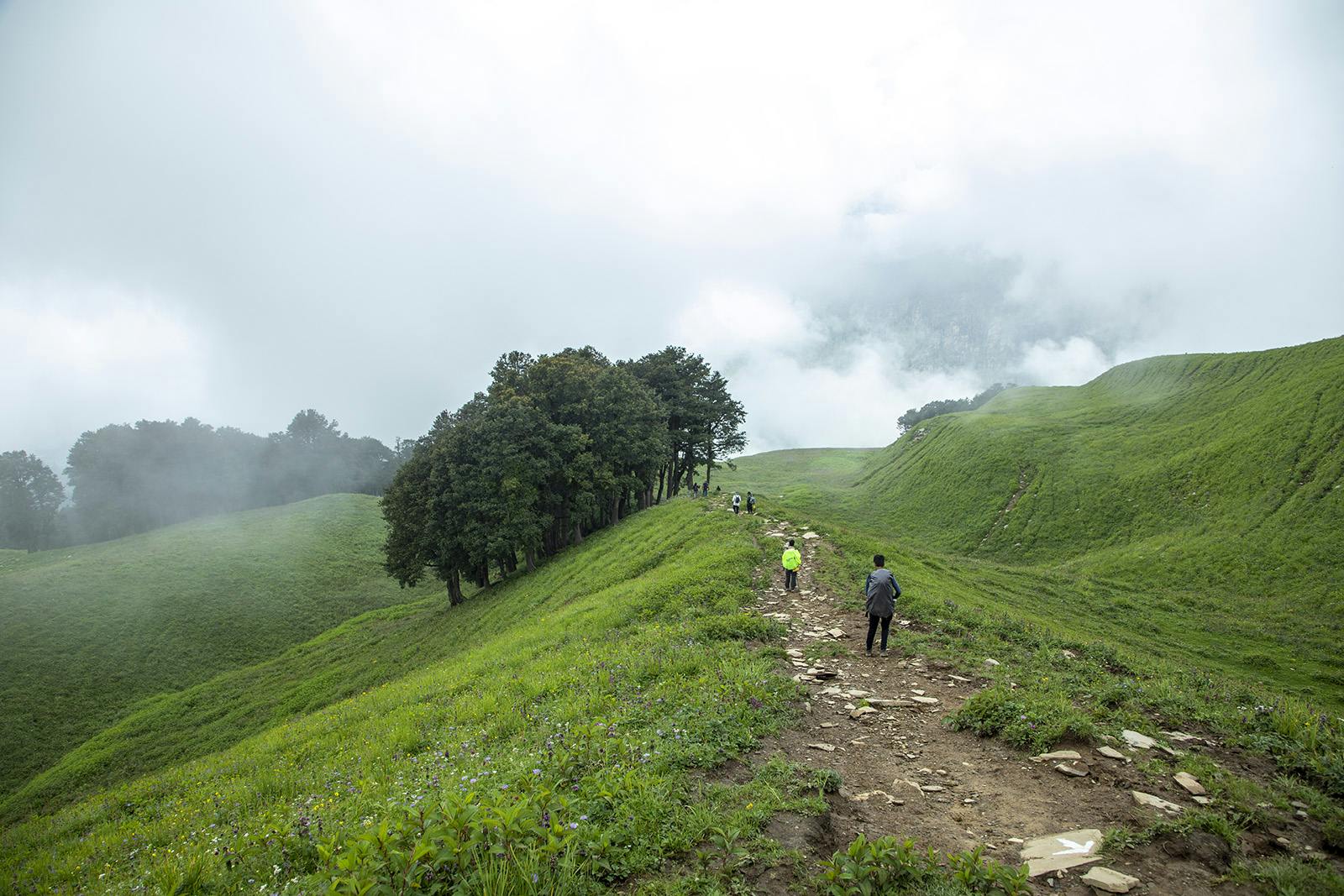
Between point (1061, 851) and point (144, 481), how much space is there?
124 meters

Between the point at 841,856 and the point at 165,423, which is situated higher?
the point at 165,423

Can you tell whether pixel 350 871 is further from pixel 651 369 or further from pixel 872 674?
pixel 651 369

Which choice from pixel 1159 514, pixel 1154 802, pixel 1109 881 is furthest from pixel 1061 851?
pixel 1159 514

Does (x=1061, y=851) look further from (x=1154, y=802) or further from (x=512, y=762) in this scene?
(x=512, y=762)

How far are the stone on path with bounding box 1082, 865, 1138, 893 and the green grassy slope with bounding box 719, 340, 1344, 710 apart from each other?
14.8m

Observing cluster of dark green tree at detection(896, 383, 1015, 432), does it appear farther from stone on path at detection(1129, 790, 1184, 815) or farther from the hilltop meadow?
stone on path at detection(1129, 790, 1184, 815)

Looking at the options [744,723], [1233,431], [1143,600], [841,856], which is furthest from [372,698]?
[1233,431]

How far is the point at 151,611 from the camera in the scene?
4966 cm

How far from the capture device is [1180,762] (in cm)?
742

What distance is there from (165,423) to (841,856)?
134m

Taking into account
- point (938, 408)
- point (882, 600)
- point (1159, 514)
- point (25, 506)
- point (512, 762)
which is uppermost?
point (938, 408)

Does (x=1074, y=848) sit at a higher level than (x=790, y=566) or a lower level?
lower

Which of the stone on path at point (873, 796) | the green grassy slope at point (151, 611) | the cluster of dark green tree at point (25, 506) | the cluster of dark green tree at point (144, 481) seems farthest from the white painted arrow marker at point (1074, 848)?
the cluster of dark green tree at point (25, 506)

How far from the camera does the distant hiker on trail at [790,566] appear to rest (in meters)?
18.2
